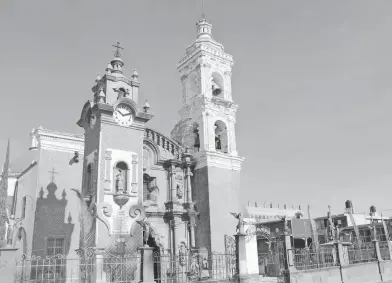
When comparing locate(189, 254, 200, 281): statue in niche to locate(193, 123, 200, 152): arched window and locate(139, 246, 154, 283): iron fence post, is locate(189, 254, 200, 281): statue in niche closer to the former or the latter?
locate(139, 246, 154, 283): iron fence post

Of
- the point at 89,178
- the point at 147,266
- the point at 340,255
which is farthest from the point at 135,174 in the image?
the point at 340,255

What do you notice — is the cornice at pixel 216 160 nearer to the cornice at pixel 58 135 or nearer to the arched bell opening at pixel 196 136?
the arched bell opening at pixel 196 136

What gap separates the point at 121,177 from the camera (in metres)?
18.2

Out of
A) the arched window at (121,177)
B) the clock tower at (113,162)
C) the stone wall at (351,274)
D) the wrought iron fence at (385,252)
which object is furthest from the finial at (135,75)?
the wrought iron fence at (385,252)

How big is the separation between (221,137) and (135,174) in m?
10.7

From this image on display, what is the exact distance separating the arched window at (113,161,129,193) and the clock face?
2.04 metres

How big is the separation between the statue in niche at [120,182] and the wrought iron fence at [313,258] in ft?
28.0

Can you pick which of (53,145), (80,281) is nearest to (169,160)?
(53,145)

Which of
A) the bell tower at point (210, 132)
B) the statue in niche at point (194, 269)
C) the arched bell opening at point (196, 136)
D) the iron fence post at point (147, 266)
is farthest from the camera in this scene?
the arched bell opening at point (196, 136)

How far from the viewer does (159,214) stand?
23719 mm

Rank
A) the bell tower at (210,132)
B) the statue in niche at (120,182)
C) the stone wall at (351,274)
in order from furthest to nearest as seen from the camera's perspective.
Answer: the bell tower at (210,132), the statue in niche at (120,182), the stone wall at (351,274)

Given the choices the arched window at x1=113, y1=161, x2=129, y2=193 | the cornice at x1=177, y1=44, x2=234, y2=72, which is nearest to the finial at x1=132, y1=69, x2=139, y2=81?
the arched window at x1=113, y1=161, x2=129, y2=193

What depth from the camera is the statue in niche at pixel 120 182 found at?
1769cm

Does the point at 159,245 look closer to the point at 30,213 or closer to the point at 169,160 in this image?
the point at 169,160
